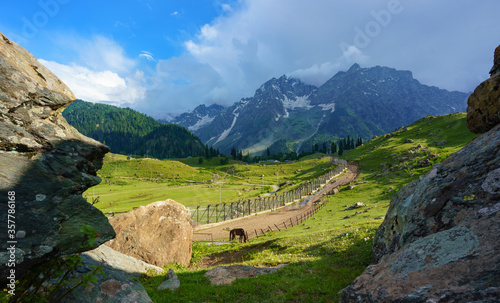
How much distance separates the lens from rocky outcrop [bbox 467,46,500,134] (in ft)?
34.7

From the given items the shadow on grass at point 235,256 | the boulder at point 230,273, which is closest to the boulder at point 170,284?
the boulder at point 230,273

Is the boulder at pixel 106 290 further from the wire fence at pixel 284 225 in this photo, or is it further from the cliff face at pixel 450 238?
the wire fence at pixel 284 225

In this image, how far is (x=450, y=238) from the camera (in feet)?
20.0

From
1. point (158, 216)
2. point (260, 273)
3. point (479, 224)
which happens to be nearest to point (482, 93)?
point (479, 224)

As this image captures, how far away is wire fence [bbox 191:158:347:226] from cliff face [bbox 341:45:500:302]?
4654cm

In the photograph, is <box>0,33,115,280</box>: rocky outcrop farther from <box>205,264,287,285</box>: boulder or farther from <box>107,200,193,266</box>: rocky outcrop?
<box>107,200,193,266</box>: rocky outcrop

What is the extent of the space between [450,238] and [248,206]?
62849 millimetres

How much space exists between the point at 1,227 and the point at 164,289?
8.71 m

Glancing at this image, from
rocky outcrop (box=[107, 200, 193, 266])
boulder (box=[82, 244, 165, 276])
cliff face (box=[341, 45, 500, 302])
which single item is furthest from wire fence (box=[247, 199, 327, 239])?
cliff face (box=[341, 45, 500, 302])

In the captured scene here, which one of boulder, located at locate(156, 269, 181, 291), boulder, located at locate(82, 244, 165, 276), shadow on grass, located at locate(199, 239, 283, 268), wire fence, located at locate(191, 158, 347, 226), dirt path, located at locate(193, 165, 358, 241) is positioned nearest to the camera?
boulder, located at locate(82, 244, 165, 276)

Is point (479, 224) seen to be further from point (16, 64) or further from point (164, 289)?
point (16, 64)

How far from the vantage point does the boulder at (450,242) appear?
4.58 metres

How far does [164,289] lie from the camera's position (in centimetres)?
1187

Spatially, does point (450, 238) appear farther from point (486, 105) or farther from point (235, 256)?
point (235, 256)
